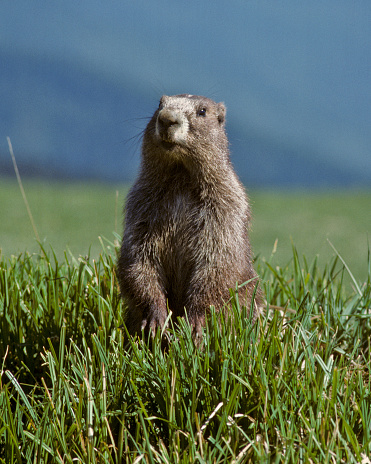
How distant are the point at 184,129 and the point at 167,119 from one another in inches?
4.0

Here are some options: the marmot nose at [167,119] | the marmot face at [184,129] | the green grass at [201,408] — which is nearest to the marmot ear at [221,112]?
the marmot face at [184,129]

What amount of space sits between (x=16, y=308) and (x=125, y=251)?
752mm

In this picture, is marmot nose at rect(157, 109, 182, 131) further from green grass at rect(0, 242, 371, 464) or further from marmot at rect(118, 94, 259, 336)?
green grass at rect(0, 242, 371, 464)

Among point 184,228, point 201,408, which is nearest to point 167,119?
point 184,228

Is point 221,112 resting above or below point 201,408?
above

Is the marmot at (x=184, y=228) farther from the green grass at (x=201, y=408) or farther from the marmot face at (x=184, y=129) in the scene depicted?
the green grass at (x=201, y=408)

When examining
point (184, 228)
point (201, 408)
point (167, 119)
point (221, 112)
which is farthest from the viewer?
point (221, 112)

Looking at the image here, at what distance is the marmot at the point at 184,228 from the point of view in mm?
2918

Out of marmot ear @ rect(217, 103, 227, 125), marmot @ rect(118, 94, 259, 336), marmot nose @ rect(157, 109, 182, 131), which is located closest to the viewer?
marmot nose @ rect(157, 109, 182, 131)

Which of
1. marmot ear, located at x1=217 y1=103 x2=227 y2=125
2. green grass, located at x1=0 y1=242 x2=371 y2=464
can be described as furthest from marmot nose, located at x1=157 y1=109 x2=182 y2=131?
green grass, located at x1=0 y1=242 x2=371 y2=464

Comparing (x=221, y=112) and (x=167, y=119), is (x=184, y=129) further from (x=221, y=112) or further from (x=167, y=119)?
(x=221, y=112)

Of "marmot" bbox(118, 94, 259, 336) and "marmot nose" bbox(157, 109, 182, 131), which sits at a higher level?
"marmot nose" bbox(157, 109, 182, 131)

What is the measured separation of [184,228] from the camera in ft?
9.80

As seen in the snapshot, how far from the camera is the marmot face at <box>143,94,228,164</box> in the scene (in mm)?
2842
